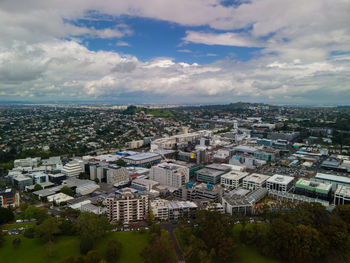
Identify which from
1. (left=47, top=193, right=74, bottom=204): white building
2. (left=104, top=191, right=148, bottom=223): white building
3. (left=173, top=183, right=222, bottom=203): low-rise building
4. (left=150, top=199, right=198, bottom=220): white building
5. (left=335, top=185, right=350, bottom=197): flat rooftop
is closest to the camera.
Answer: (left=104, top=191, right=148, bottom=223): white building

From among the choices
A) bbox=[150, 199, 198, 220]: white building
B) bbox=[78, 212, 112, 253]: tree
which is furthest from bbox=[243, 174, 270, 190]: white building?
bbox=[78, 212, 112, 253]: tree

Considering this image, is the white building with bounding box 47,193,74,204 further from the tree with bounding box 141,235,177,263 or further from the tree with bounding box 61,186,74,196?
the tree with bounding box 141,235,177,263

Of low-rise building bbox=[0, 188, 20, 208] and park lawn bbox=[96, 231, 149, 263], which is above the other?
low-rise building bbox=[0, 188, 20, 208]

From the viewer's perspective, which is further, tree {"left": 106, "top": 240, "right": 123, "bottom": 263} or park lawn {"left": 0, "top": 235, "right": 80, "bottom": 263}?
park lawn {"left": 0, "top": 235, "right": 80, "bottom": 263}

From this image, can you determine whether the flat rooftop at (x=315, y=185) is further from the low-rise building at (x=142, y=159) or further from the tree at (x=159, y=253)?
the low-rise building at (x=142, y=159)

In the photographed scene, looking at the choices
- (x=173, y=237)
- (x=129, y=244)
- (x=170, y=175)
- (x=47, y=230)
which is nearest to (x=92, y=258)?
(x=129, y=244)

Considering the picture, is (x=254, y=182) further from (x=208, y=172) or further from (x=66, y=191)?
(x=66, y=191)
